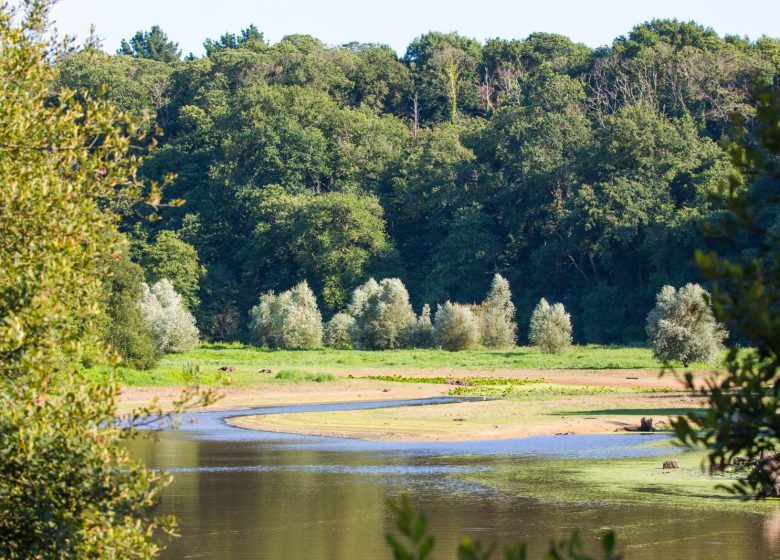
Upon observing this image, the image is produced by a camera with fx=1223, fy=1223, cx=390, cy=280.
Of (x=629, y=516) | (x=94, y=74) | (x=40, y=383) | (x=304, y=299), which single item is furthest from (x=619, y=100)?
(x=40, y=383)

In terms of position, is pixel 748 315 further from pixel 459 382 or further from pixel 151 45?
pixel 151 45

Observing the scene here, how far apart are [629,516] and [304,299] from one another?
6550 centimetres

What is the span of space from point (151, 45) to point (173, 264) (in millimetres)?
79467

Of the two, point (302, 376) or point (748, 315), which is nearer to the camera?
point (748, 315)

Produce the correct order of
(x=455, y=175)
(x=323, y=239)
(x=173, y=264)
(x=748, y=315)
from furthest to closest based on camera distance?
1. (x=455, y=175)
2. (x=323, y=239)
3. (x=173, y=264)
4. (x=748, y=315)

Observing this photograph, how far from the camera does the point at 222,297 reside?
105 meters

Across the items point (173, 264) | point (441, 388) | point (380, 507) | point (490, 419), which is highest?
point (173, 264)

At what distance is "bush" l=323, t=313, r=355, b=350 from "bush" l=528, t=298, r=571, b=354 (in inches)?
702

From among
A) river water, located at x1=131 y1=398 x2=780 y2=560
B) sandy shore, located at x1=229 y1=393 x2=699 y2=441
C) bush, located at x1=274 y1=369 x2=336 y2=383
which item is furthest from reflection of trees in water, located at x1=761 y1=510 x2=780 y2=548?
bush, located at x1=274 y1=369 x2=336 y2=383

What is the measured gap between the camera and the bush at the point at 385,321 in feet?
277

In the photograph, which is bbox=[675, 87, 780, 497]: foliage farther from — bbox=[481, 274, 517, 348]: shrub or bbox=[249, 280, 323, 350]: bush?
bbox=[249, 280, 323, 350]: bush

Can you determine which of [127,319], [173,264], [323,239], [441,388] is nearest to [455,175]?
[323,239]

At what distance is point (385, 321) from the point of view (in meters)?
84.4

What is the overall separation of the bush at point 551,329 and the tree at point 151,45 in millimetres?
107306
